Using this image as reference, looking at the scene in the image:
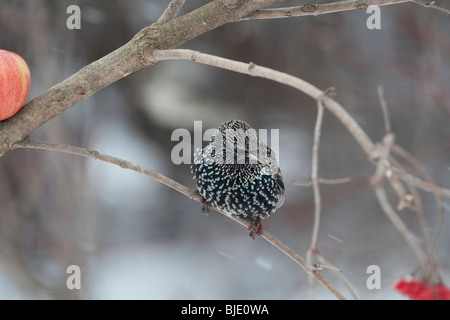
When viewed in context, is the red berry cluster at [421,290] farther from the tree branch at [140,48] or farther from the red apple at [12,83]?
the red apple at [12,83]

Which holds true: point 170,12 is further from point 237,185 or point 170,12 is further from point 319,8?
point 237,185

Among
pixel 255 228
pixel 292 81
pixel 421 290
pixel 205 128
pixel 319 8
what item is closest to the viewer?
pixel 292 81

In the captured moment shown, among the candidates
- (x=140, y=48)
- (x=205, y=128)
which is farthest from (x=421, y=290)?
(x=205, y=128)

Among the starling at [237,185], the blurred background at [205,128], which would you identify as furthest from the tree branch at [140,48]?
the blurred background at [205,128]

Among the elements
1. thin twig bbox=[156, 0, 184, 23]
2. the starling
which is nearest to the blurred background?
the starling

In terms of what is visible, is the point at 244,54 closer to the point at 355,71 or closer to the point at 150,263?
the point at 355,71

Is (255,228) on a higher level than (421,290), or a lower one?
higher

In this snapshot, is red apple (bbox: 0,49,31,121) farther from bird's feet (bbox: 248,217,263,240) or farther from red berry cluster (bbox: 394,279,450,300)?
red berry cluster (bbox: 394,279,450,300)

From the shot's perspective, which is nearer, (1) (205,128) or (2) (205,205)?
(2) (205,205)
